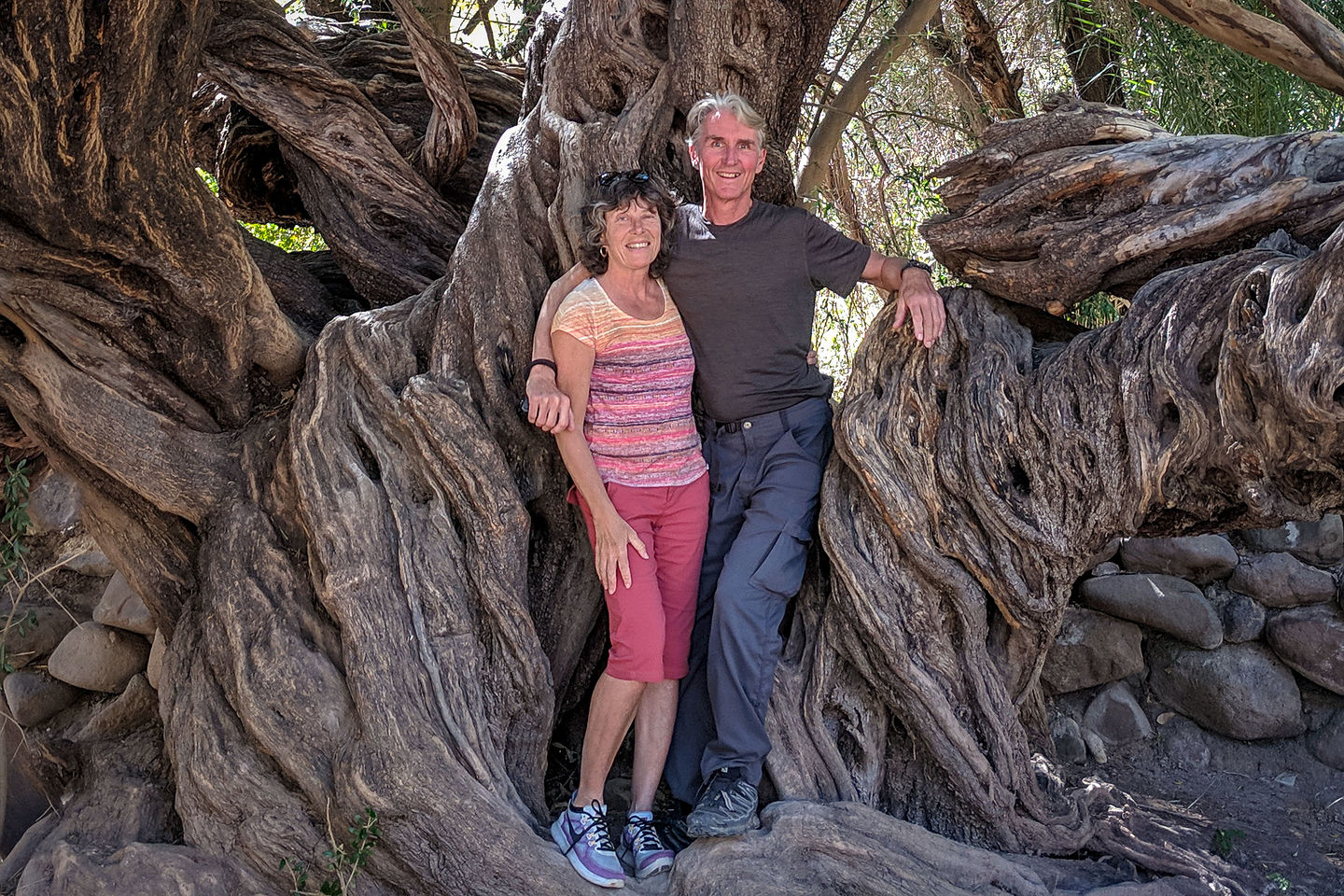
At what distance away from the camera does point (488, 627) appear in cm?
378

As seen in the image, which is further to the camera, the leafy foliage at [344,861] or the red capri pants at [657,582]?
the red capri pants at [657,582]

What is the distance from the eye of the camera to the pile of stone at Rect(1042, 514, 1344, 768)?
4898 millimetres

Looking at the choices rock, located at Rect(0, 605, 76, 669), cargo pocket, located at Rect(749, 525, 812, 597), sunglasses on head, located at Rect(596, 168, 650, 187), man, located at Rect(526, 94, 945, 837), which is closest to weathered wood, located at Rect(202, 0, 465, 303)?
sunglasses on head, located at Rect(596, 168, 650, 187)

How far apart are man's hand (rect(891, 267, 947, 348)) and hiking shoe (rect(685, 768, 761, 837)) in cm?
156

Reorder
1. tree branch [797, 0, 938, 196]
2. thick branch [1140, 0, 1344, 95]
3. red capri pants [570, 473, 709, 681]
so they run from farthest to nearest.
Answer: tree branch [797, 0, 938, 196], thick branch [1140, 0, 1344, 95], red capri pants [570, 473, 709, 681]

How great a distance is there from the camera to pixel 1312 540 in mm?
5113

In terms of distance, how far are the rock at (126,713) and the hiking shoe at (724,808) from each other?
2286 millimetres

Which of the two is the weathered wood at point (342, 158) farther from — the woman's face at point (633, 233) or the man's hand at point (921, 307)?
the man's hand at point (921, 307)

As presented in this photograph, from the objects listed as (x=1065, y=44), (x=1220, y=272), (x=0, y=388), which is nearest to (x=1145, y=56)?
(x=1065, y=44)

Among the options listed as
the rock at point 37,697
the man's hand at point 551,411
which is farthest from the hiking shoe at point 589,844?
the rock at point 37,697

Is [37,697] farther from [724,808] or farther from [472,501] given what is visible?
[724,808]

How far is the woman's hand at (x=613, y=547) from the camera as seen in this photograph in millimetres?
3486

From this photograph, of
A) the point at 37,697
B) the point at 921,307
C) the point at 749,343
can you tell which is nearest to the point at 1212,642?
the point at 921,307

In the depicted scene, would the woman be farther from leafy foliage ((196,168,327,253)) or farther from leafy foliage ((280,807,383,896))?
leafy foliage ((196,168,327,253))
